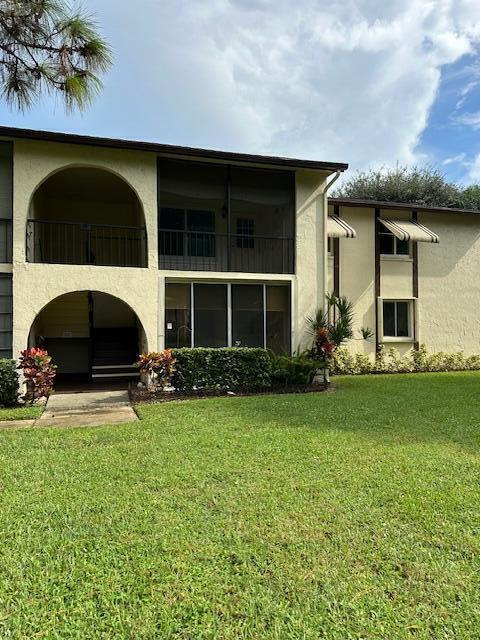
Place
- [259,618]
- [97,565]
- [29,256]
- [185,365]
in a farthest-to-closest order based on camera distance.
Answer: [29,256], [185,365], [97,565], [259,618]

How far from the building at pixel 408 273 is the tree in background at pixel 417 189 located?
1944cm

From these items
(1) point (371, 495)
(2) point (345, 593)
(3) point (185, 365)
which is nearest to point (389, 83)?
(3) point (185, 365)

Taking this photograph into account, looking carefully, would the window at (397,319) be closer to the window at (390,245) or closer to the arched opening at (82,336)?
the window at (390,245)

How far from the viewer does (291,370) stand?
13328 mm

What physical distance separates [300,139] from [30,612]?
27.9m

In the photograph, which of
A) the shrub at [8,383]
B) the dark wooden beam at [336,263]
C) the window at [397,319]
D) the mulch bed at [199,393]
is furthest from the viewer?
the window at [397,319]

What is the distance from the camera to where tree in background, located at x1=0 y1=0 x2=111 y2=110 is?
936 cm

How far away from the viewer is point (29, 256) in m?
13.2

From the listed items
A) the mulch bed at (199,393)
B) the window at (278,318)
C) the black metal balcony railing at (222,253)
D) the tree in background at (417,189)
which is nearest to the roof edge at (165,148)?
the black metal balcony railing at (222,253)

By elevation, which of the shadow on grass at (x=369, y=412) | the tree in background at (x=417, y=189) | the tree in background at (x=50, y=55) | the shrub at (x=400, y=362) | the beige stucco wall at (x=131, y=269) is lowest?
the shadow on grass at (x=369, y=412)

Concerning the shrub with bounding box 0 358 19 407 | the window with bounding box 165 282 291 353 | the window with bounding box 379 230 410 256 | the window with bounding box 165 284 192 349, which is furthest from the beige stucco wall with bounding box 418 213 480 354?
the shrub with bounding box 0 358 19 407

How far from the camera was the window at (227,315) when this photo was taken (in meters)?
14.2

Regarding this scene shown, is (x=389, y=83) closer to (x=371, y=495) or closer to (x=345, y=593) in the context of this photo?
(x=371, y=495)

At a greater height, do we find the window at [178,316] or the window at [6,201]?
the window at [6,201]
